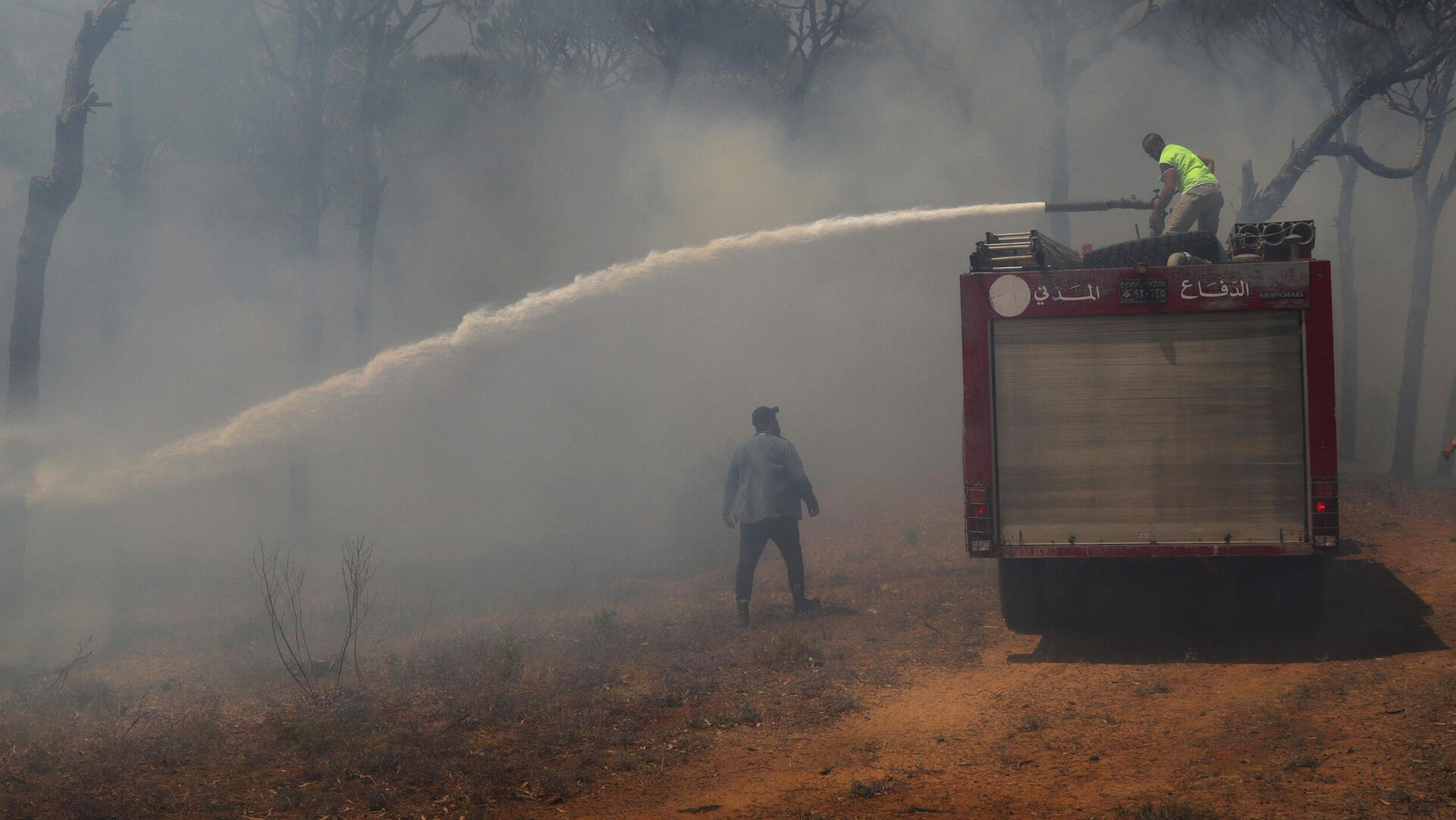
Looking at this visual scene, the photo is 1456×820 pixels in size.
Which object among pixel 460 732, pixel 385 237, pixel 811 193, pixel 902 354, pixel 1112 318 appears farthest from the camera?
pixel 385 237

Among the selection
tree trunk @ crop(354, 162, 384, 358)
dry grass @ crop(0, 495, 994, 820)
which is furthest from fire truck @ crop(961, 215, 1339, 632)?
tree trunk @ crop(354, 162, 384, 358)

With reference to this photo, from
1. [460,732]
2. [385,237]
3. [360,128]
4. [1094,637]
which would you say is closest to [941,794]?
[460,732]

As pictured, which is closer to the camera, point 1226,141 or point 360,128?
point 360,128

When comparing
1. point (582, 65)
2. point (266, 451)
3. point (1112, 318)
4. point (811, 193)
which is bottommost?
point (266, 451)

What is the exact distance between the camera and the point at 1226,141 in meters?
23.7

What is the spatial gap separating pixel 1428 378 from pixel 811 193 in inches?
757

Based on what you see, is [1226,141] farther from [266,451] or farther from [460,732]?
[460,732]

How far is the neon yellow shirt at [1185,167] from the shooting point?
866 centimetres

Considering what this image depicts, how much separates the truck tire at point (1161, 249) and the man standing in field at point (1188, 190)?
0.84 m

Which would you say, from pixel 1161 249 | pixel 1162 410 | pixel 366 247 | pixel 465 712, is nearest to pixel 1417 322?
pixel 1161 249

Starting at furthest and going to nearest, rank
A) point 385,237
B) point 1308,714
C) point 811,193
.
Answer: point 385,237
point 811,193
point 1308,714

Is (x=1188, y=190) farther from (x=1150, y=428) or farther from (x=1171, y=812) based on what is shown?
(x=1171, y=812)

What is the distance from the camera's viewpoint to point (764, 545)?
32.0 ft

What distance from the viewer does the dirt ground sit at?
499 centimetres
